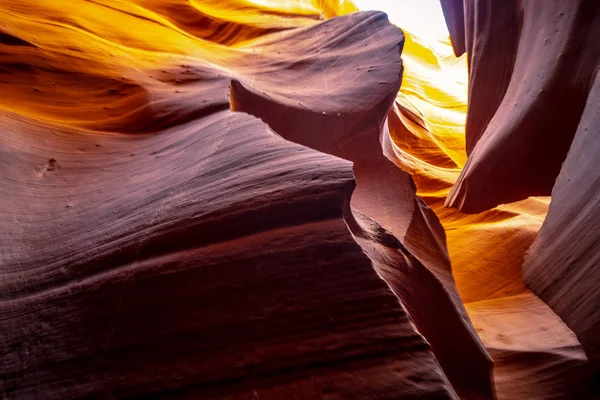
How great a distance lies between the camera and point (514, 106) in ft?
9.66

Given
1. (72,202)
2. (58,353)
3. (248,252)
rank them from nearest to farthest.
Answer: (58,353), (248,252), (72,202)

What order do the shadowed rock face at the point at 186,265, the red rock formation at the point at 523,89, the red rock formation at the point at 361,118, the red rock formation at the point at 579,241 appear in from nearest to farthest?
1. the shadowed rock face at the point at 186,265
2. the red rock formation at the point at 579,241
3. the red rock formation at the point at 523,89
4. the red rock formation at the point at 361,118

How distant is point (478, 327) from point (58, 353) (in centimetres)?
213

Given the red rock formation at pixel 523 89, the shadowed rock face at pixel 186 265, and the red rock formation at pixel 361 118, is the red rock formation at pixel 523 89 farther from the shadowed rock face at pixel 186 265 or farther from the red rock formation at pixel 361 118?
the shadowed rock face at pixel 186 265

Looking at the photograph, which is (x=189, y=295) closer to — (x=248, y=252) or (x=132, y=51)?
(x=248, y=252)

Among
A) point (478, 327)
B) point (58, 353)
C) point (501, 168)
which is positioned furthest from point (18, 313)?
point (501, 168)

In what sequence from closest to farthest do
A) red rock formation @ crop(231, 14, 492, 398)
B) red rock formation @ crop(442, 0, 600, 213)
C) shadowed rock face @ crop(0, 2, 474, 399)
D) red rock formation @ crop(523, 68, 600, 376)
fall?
shadowed rock face @ crop(0, 2, 474, 399) < red rock formation @ crop(523, 68, 600, 376) < red rock formation @ crop(442, 0, 600, 213) < red rock formation @ crop(231, 14, 492, 398)

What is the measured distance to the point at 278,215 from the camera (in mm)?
1350

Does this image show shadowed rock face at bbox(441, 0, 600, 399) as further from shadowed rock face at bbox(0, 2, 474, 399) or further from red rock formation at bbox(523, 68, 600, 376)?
shadowed rock face at bbox(0, 2, 474, 399)

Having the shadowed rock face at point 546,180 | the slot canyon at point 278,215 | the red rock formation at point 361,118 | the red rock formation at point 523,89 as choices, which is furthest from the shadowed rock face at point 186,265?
the red rock formation at point 523,89

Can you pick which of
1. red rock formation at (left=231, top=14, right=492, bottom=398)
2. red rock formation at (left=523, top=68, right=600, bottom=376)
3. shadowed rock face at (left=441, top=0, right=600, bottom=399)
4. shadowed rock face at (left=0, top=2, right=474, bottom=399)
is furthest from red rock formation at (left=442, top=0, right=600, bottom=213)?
shadowed rock face at (left=0, top=2, right=474, bottom=399)

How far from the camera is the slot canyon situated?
1147 mm

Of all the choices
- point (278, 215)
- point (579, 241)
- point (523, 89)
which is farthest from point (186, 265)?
point (523, 89)

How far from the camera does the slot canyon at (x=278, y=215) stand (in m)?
1.15
